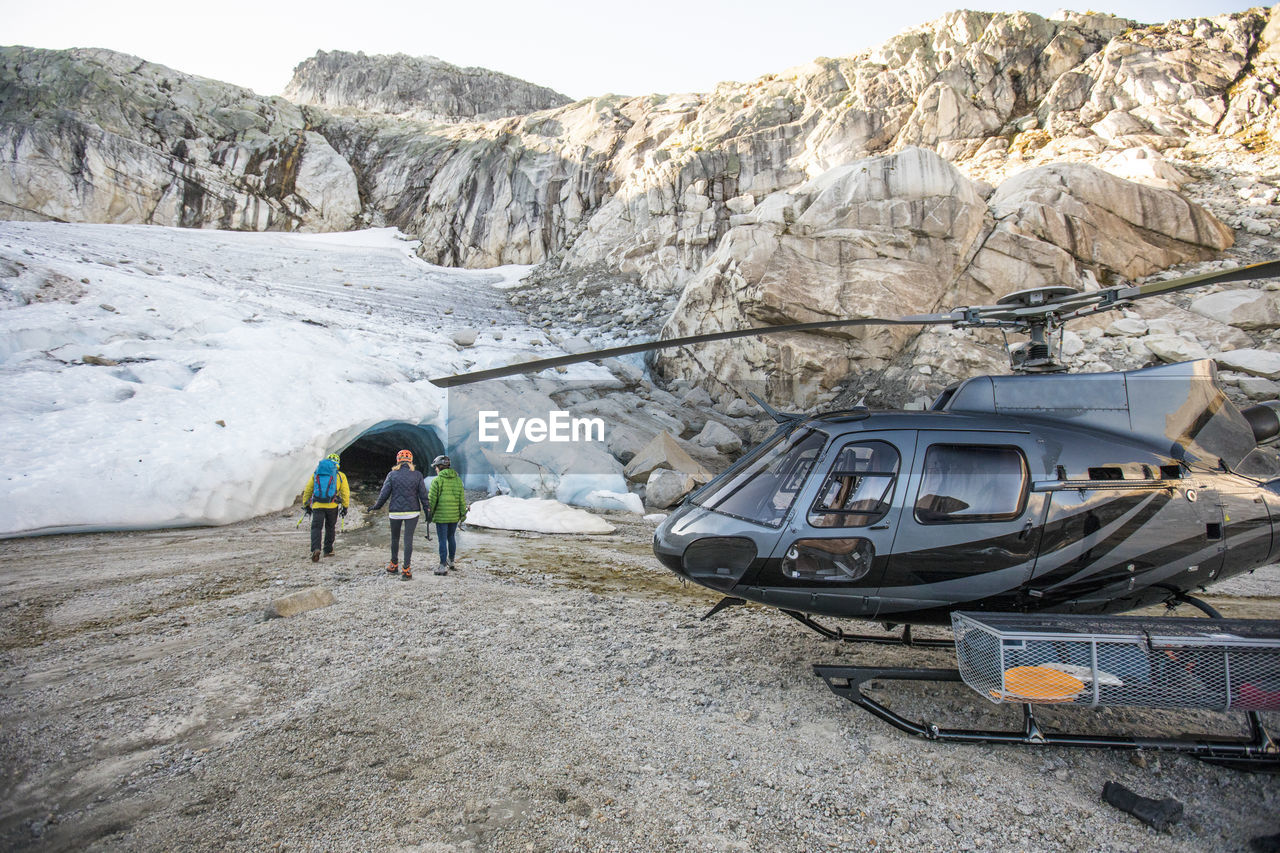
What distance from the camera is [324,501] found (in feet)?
24.1

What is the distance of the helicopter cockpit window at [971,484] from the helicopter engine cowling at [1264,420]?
2.15 metres

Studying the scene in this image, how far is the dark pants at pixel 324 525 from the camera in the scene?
717 centimetres

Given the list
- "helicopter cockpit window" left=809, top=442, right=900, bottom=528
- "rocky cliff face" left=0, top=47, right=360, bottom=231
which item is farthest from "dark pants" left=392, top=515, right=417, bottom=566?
"rocky cliff face" left=0, top=47, right=360, bottom=231

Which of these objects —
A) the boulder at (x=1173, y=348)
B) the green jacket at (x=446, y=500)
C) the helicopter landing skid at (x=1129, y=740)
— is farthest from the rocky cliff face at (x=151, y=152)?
the helicopter landing skid at (x=1129, y=740)

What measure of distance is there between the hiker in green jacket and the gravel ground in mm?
1596

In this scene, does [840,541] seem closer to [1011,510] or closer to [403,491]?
[1011,510]

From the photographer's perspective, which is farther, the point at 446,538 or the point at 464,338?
the point at 464,338

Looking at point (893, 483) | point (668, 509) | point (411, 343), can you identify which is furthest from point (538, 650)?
point (411, 343)

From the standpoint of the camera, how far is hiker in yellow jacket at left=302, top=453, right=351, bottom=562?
23.6 feet

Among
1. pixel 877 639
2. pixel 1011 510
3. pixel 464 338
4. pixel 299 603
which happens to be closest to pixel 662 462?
pixel 464 338

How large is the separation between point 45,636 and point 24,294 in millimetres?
10940

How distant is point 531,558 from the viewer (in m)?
7.94

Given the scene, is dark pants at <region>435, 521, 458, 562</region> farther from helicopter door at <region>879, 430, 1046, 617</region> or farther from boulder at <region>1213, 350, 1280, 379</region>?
boulder at <region>1213, 350, 1280, 379</region>

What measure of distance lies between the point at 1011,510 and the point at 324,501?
7.42 metres
